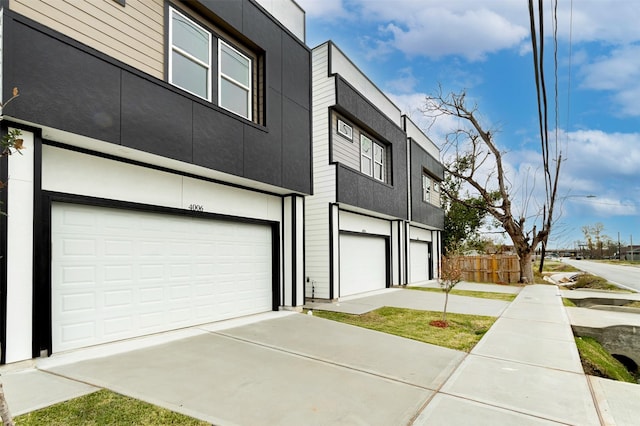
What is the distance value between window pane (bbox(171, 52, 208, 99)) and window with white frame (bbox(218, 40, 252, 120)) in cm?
39

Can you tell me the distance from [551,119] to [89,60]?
28.4 feet

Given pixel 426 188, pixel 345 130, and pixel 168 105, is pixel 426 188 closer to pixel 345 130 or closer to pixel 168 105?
pixel 345 130

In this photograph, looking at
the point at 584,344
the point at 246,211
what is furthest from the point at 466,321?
the point at 246,211

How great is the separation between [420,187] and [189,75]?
44.1 ft

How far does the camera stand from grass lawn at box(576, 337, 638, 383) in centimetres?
579

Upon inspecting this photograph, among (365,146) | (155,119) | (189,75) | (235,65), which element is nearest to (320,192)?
(365,146)

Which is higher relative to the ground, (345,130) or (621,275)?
(345,130)

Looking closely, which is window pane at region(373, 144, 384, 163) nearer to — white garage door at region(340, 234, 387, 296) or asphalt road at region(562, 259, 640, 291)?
white garage door at region(340, 234, 387, 296)

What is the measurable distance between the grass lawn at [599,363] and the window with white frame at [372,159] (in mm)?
8163

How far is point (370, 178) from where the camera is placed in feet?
41.4

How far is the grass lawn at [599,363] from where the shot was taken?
5793 mm

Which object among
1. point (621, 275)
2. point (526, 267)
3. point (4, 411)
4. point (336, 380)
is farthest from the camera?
point (621, 275)

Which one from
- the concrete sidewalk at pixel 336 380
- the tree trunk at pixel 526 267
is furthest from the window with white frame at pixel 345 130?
the tree trunk at pixel 526 267

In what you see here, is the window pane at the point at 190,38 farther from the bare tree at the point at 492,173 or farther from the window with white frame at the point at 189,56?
the bare tree at the point at 492,173
